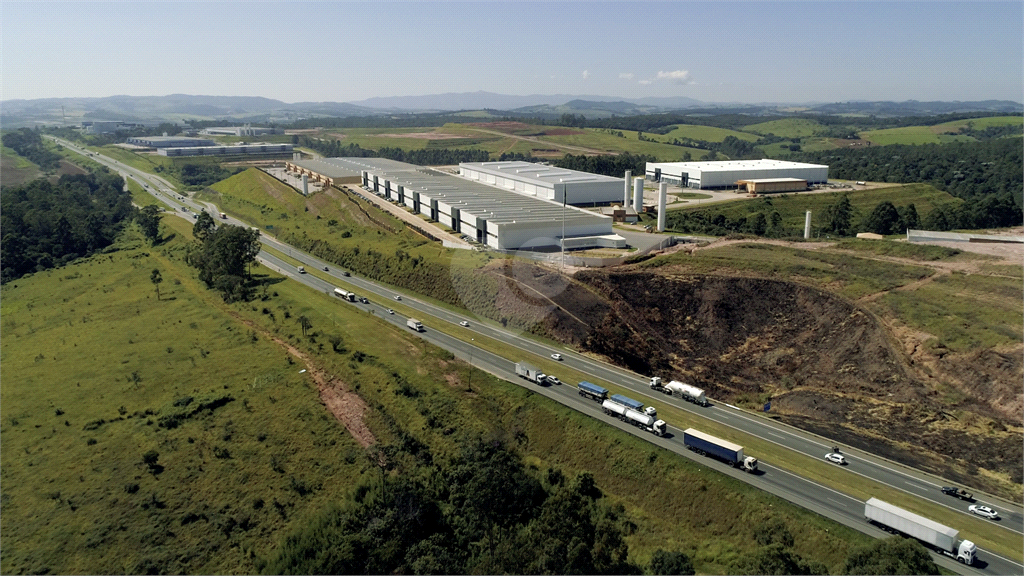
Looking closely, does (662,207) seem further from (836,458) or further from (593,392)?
(836,458)

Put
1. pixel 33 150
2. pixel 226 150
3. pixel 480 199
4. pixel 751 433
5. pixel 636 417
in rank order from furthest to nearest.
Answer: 1. pixel 226 150
2. pixel 33 150
3. pixel 480 199
4. pixel 636 417
5. pixel 751 433

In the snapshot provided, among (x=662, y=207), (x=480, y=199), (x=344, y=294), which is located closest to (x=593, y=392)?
(x=344, y=294)

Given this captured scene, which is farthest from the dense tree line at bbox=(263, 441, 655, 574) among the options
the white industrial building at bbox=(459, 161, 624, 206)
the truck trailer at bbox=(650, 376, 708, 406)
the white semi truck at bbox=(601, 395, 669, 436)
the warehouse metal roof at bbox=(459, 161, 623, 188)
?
the warehouse metal roof at bbox=(459, 161, 623, 188)

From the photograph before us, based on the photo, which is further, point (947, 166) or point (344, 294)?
point (947, 166)

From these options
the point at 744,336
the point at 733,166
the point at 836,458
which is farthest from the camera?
the point at 733,166

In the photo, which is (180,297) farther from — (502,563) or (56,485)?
(502,563)

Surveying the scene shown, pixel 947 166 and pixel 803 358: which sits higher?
pixel 947 166

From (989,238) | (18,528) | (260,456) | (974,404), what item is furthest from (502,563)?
(989,238)
